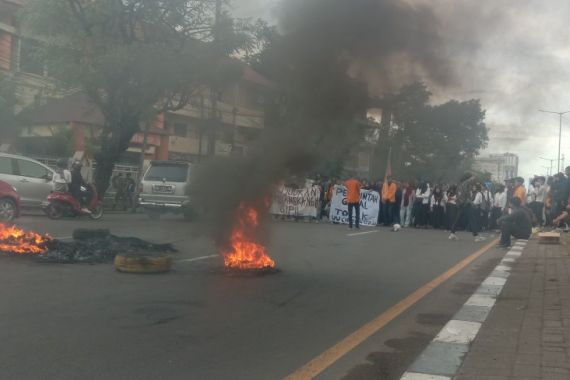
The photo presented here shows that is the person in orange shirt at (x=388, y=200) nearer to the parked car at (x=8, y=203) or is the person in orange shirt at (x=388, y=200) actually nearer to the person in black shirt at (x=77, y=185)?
the person in black shirt at (x=77, y=185)

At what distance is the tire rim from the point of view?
47.1 feet

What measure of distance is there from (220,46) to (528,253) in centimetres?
1132

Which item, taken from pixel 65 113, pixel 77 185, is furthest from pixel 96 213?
pixel 65 113

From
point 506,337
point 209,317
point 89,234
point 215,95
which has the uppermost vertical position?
point 215,95

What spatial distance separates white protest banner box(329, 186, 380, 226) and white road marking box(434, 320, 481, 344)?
1520 centimetres

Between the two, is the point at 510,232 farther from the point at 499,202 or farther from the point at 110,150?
the point at 110,150

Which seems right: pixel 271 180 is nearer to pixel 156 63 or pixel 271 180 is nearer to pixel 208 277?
pixel 208 277

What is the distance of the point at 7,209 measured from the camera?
47.7 feet

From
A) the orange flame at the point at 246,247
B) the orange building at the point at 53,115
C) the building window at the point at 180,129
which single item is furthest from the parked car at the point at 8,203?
the building window at the point at 180,129

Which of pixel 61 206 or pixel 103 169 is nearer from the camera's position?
pixel 61 206

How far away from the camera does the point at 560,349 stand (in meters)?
4.89

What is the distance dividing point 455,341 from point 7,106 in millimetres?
23130

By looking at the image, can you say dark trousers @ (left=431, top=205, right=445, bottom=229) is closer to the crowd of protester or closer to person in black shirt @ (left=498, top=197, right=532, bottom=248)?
the crowd of protester

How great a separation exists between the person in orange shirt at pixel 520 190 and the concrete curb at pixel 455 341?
19.6 feet
